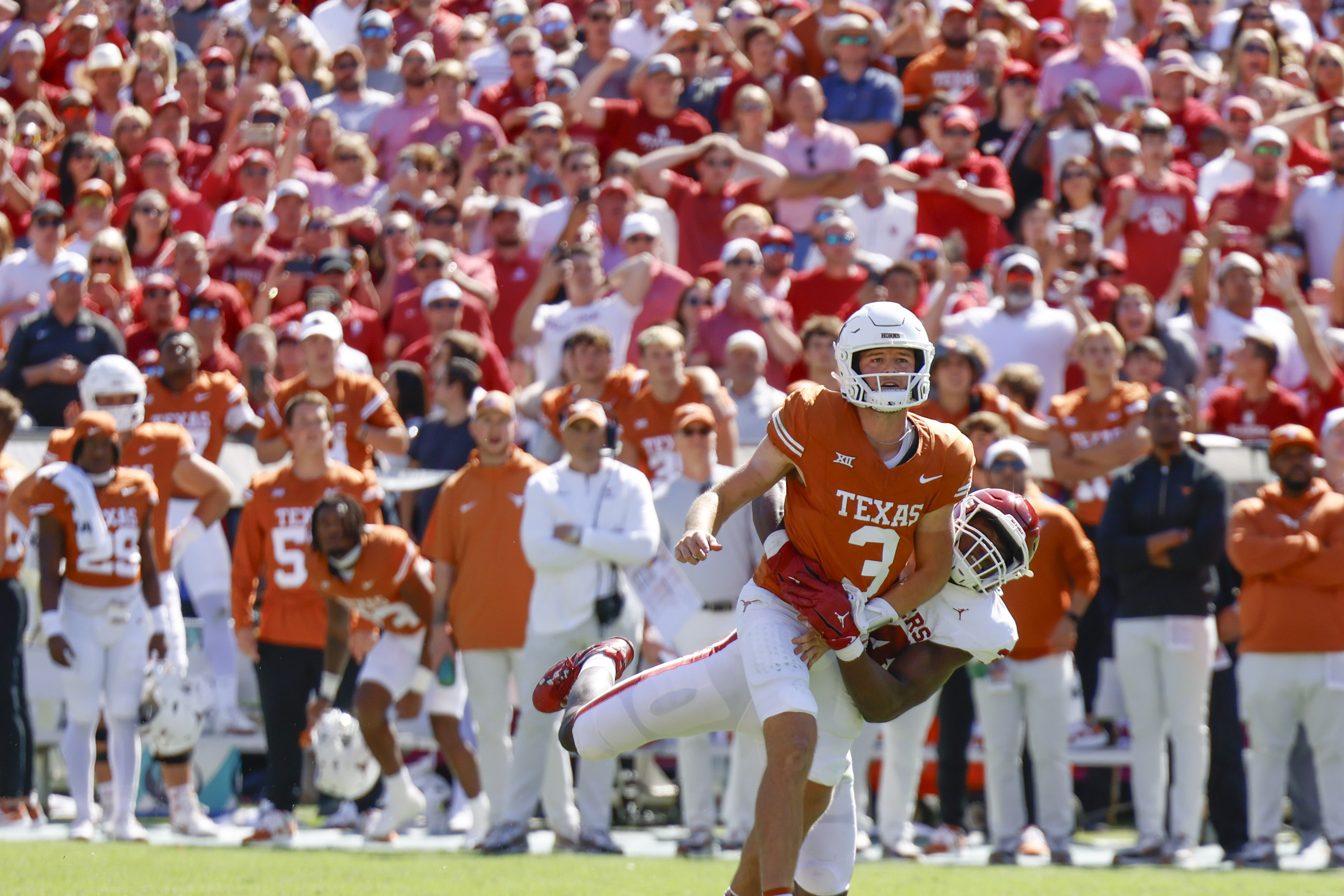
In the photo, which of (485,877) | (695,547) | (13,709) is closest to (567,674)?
(695,547)

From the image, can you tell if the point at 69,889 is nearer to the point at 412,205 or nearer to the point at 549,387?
the point at 549,387

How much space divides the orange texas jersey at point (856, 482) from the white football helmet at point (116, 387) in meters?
5.03

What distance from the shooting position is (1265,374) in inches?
435

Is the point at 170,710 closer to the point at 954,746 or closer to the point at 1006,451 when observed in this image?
the point at 954,746

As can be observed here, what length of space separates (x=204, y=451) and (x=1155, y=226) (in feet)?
22.4

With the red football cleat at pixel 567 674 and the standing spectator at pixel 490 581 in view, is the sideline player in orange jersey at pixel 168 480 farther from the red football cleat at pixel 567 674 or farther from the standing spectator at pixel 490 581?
the red football cleat at pixel 567 674

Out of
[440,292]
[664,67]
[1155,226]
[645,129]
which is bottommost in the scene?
[440,292]

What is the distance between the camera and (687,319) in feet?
38.4

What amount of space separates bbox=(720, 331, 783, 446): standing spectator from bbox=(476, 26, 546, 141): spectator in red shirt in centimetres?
462

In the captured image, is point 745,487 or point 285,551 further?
point 285,551

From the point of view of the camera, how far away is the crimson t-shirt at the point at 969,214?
12992 millimetres

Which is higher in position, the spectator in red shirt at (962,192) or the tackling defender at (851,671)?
the spectator in red shirt at (962,192)

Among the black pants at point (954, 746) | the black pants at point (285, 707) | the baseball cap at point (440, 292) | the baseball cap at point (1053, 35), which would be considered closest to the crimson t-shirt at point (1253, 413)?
the black pants at point (954, 746)

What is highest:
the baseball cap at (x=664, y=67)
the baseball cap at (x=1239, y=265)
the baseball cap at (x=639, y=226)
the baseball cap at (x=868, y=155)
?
the baseball cap at (x=664, y=67)
